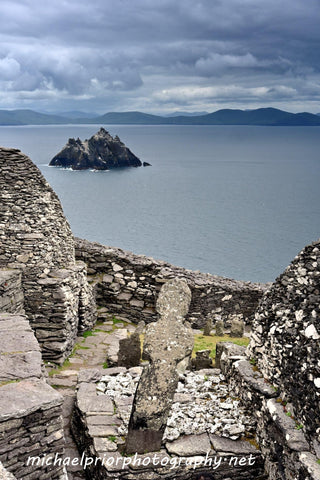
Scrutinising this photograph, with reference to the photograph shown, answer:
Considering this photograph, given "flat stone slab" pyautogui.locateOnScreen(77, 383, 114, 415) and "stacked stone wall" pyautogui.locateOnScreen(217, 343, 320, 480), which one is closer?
"stacked stone wall" pyautogui.locateOnScreen(217, 343, 320, 480)

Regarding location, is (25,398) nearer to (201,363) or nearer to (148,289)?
(201,363)

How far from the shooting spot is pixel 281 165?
11562 cm

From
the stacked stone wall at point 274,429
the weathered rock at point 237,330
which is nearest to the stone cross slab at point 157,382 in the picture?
the stacked stone wall at point 274,429

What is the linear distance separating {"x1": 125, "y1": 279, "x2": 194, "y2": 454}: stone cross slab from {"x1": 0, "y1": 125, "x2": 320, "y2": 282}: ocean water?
28181 mm

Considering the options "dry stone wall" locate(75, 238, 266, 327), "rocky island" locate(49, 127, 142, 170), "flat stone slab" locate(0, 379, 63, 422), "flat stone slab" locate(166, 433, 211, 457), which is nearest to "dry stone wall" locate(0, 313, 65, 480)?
"flat stone slab" locate(0, 379, 63, 422)

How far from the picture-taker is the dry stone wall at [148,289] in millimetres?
16391

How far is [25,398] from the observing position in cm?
696

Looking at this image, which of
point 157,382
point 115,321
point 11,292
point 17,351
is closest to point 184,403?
point 157,382

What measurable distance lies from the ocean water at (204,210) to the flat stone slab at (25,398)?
29.1 meters

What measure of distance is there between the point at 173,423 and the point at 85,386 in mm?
2267

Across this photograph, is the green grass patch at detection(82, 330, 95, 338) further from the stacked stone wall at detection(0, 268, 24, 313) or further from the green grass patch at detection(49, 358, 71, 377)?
the stacked stone wall at detection(0, 268, 24, 313)

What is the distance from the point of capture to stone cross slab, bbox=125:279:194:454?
713 cm

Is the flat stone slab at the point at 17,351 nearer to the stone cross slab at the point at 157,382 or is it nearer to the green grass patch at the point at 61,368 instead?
the stone cross slab at the point at 157,382

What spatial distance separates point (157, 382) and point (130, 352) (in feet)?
12.9
